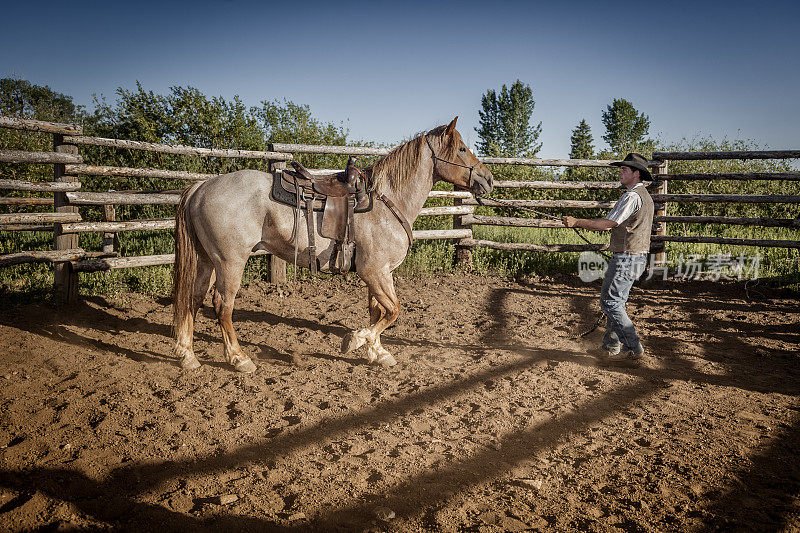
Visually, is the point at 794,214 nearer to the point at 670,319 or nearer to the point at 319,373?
the point at 670,319

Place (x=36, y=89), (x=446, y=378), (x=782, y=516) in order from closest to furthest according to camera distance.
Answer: (x=782, y=516) → (x=446, y=378) → (x=36, y=89)

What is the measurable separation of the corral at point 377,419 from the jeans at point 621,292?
0.36 meters

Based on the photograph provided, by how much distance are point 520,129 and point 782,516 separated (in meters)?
58.2

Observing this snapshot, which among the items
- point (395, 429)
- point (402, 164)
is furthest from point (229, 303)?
point (402, 164)

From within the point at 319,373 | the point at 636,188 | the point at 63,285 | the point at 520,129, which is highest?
the point at 520,129

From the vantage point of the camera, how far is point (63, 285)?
5398mm

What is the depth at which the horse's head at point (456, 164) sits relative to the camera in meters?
4.59

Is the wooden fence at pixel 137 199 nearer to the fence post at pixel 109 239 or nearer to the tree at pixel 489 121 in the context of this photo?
the fence post at pixel 109 239

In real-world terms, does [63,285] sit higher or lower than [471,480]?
higher

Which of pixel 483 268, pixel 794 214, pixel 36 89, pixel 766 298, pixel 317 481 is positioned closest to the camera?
pixel 317 481

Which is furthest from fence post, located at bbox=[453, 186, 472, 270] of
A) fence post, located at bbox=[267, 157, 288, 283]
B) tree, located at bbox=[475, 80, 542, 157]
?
tree, located at bbox=[475, 80, 542, 157]

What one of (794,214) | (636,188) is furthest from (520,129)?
(636,188)

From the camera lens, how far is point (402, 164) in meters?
4.52

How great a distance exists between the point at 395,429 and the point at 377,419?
0.20 metres
